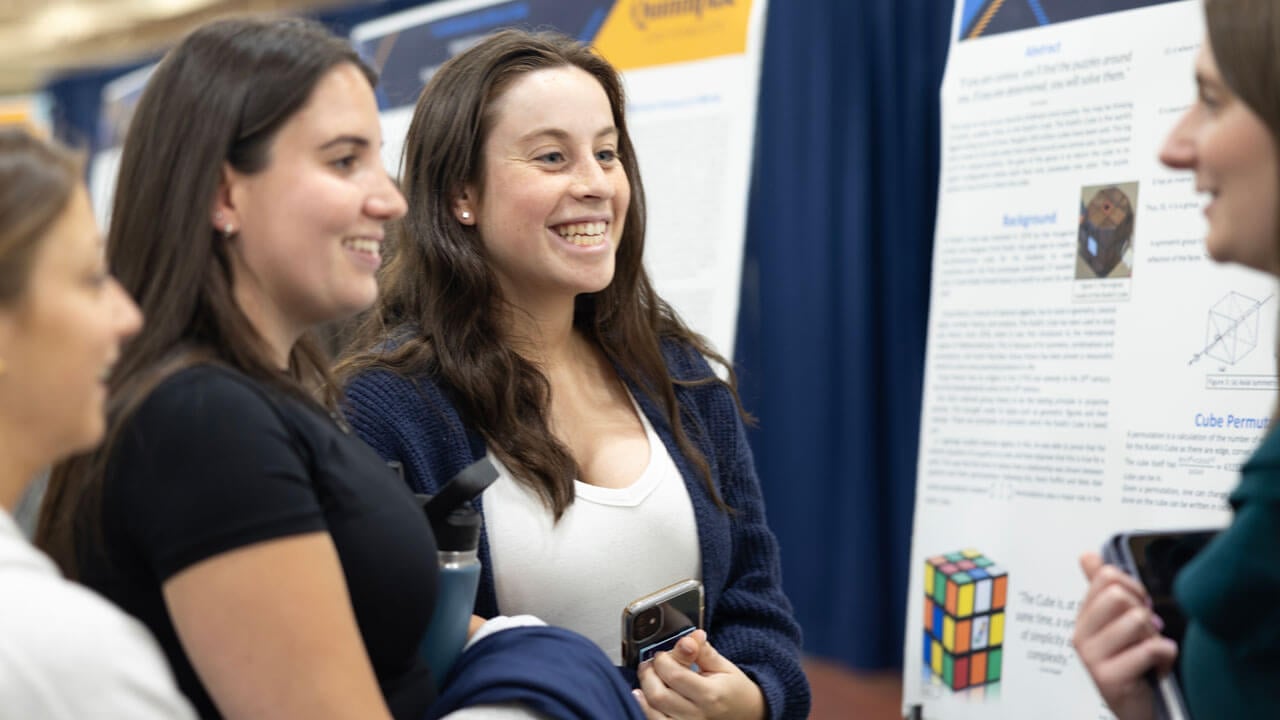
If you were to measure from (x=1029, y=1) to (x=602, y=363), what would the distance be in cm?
111

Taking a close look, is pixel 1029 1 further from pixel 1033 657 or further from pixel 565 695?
pixel 565 695

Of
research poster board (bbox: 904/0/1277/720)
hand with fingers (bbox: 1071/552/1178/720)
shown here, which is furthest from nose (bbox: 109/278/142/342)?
research poster board (bbox: 904/0/1277/720)

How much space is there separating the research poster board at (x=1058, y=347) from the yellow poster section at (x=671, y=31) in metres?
0.60

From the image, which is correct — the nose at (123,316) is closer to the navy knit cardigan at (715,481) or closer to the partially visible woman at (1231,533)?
the navy knit cardigan at (715,481)

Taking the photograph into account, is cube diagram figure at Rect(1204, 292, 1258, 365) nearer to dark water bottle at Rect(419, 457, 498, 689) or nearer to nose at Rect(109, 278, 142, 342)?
dark water bottle at Rect(419, 457, 498, 689)

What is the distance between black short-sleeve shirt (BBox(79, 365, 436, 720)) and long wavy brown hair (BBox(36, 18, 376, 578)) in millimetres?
44

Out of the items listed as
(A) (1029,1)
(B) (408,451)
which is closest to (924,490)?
(A) (1029,1)

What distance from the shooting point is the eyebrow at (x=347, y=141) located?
3.72 feet

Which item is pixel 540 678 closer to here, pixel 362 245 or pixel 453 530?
pixel 453 530

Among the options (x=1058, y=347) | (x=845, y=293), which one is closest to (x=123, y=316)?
(x=1058, y=347)

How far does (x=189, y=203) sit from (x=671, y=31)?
6.27 ft

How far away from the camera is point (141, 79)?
523 centimetres

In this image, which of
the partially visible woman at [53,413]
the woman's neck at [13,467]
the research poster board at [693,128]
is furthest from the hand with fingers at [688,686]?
the research poster board at [693,128]

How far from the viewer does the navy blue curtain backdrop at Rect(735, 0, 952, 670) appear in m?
2.96
